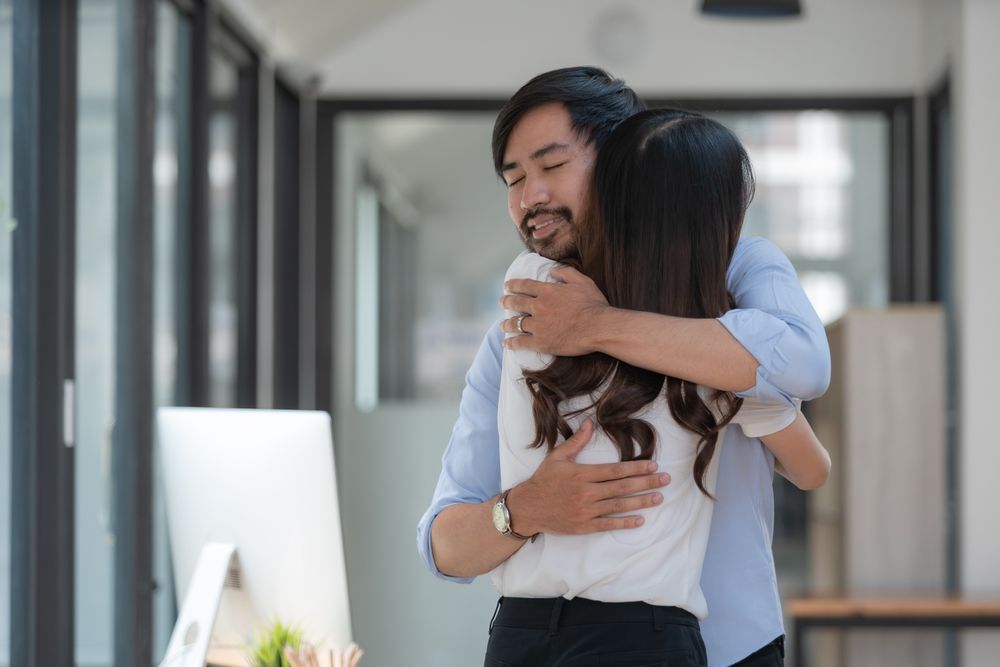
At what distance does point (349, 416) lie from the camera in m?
5.44

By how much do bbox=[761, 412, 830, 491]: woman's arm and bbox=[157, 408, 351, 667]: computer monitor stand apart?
0.71 meters

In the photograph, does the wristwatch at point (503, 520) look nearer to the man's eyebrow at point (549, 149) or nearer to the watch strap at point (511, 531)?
the watch strap at point (511, 531)

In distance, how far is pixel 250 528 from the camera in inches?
80.3

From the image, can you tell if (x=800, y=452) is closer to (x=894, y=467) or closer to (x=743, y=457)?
(x=743, y=457)

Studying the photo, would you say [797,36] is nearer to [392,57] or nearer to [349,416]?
[392,57]

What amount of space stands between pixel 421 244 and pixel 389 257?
18 centimetres

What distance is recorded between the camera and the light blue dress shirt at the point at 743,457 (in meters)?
1.38

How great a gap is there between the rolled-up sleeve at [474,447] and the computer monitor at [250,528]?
340 millimetres

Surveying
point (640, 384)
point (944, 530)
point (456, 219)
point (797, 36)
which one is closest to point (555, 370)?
point (640, 384)

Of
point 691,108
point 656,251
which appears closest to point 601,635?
point 656,251

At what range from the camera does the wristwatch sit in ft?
4.78

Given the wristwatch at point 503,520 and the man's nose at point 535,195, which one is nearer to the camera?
the wristwatch at point 503,520

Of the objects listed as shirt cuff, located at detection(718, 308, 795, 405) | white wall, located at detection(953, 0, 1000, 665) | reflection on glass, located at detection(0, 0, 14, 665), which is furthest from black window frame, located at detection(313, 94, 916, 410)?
shirt cuff, located at detection(718, 308, 795, 405)

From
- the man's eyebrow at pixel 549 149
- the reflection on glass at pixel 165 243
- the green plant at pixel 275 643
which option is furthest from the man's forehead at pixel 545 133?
the reflection on glass at pixel 165 243
